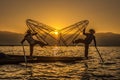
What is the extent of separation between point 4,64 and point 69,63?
11159mm

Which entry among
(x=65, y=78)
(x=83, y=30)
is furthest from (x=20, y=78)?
(x=83, y=30)

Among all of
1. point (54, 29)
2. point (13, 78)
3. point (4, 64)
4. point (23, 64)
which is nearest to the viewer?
point (13, 78)

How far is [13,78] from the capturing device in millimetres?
29594

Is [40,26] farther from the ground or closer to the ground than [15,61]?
farther from the ground

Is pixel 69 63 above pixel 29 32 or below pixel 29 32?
below

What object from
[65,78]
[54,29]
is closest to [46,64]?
[54,29]

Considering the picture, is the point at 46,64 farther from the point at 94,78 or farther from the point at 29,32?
the point at 94,78

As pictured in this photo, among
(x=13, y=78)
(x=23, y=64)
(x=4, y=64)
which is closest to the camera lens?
(x=13, y=78)

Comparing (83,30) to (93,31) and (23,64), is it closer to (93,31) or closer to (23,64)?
(93,31)

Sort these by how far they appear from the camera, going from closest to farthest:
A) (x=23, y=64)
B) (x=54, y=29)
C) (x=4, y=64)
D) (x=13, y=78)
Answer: (x=13, y=78)
(x=4, y=64)
(x=23, y=64)
(x=54, y=29)

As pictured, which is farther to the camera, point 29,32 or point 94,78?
point 29,32

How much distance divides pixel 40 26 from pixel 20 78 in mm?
16858

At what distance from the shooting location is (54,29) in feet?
150

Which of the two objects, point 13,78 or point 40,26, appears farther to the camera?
point 40,26
